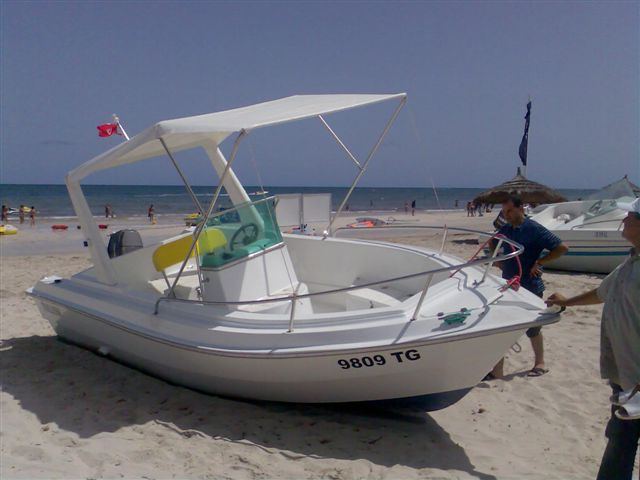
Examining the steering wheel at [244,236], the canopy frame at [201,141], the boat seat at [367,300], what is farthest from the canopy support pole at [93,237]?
the boat seat at [367,300]

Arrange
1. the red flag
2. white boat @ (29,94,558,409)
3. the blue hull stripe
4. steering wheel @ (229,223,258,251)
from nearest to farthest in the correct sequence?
white boat @ (29,94,558,409), steering wheel @ (229,223,258,251), the red flag, the blue hull stripe

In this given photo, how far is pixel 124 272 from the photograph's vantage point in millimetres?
5520

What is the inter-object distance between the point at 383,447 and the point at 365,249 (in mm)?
2512

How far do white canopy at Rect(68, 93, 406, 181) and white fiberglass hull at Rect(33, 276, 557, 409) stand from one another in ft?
4.74

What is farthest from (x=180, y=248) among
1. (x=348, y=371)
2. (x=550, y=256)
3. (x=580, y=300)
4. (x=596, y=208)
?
(x=596, y=208)

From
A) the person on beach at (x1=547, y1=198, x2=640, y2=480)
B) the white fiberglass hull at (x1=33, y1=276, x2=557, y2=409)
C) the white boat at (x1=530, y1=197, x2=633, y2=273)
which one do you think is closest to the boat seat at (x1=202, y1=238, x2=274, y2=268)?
the white fiberglass hull at (x1=33, y1=276, x2=557, y2=409)

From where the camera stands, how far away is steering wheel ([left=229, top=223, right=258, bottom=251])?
4848mm

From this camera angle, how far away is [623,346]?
8.84ft

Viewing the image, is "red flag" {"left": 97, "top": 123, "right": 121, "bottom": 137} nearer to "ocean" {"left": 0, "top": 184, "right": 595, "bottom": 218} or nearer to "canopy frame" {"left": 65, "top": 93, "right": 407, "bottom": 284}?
"canopy frame" {"left": 65, "top": 93, "right": 407, "bottom": 284}

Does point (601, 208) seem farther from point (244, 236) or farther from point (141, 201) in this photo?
point (141, 201)

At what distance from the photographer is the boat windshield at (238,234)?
4.66m

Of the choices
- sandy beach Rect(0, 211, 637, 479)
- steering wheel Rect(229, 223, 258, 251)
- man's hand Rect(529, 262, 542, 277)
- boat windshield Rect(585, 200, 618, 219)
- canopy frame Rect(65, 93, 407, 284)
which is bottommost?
sandy beach Rect(0, 211, 637, 479)

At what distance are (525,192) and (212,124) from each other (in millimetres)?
16613

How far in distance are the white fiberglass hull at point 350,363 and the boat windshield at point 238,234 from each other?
605mm
